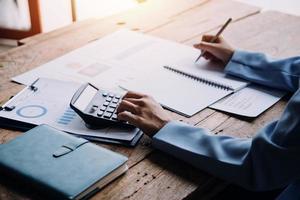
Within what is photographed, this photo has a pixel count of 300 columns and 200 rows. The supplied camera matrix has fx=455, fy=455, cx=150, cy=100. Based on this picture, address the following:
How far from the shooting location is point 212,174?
849 millimetres

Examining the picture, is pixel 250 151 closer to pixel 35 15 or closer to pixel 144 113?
pixel 144 113

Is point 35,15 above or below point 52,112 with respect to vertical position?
below

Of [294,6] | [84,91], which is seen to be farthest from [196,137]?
[294,6]

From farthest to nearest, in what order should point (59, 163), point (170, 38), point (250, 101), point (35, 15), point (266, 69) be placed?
point (35, 15)
point (170, 38)
point (266, 69)
point (250, 101)
point (59, 163)

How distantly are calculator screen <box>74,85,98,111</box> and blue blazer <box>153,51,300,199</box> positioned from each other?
0.59 feet

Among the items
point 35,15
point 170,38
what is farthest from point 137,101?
point 35,15

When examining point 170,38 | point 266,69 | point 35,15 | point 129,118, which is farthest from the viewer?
point 35,15

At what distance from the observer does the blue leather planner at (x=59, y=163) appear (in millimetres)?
750

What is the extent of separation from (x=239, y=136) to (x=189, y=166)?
150 millimetres

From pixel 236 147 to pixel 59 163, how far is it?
13.0 inches

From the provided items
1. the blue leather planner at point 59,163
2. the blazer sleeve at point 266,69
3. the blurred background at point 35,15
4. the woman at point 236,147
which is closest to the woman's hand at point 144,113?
the woman at point 236,147

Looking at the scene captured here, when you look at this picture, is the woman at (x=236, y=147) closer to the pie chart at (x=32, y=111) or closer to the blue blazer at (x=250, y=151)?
the blue blazer at (x=250, y=151)

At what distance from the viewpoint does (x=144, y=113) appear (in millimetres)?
957

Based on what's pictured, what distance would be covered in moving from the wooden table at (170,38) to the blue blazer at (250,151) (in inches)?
1.1
